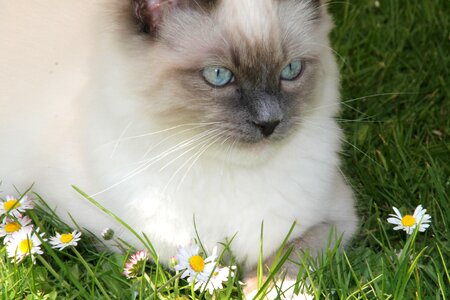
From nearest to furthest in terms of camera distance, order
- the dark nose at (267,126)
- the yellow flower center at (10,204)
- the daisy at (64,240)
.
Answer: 1. the dark nose at (267,126)
2. the daisy at (64,240)
3. the yellow flower center at (10,204)

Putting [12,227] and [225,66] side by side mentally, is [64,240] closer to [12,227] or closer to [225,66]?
[12,227]

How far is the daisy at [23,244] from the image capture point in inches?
94.8

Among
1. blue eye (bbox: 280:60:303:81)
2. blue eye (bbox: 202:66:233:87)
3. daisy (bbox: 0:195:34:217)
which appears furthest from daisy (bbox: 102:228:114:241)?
blue eye (bbox: 280:60:303:81)

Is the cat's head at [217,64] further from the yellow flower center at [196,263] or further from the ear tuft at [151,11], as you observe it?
the yellow flower center at [196,263]

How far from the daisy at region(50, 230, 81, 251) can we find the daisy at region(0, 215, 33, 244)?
13 centimetres

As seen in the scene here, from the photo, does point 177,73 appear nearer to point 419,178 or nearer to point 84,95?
point 84,95

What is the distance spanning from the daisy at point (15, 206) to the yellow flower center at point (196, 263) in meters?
0.65

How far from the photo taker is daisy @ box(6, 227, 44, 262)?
94.8 inches

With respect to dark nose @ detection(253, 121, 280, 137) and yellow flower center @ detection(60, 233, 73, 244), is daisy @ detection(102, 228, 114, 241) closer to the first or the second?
yellow flower center @ detection(60, 233, 73, 244)

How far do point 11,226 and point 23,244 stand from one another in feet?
0.47

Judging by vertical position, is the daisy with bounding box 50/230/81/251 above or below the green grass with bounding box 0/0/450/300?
below

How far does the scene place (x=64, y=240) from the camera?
248 cm

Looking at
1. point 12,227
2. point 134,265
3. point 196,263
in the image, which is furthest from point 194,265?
point 12,227

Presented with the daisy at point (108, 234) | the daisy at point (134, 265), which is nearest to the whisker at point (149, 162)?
the daisy at point (108, 234)
